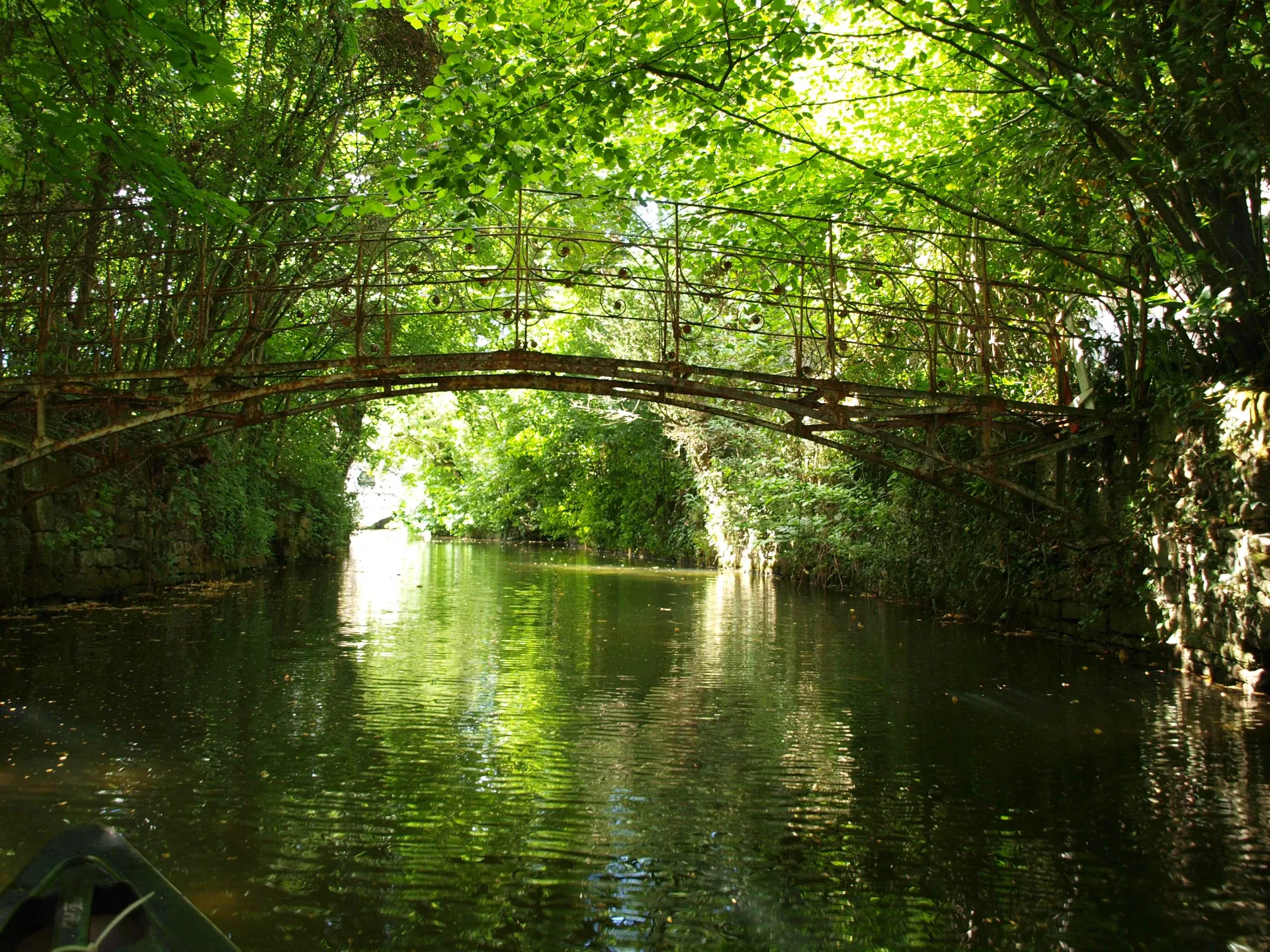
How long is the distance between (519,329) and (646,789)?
7.70 meters

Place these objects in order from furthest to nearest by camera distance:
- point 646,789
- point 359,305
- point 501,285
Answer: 1. point 501,285
2. point 359,305
3. point 646,789

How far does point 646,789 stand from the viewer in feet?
15.8

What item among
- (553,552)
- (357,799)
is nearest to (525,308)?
(357,799)

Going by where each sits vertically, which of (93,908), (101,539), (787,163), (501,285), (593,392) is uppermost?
(787,163)

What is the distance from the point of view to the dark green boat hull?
2143 mm

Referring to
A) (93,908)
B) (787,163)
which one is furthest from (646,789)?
(787,163)

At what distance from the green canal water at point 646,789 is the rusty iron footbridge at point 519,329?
230cm

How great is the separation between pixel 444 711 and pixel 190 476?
32.6 ft

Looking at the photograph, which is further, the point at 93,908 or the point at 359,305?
the point at 359,305

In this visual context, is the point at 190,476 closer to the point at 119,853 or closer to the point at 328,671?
the point at 328,671

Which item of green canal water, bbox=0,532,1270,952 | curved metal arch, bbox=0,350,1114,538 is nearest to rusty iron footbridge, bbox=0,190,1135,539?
curved metal arch, bbox=0,350,1114,538

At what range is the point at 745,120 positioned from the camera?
9406 mm

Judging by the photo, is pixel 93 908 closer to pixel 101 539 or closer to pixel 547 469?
pixel 101 539

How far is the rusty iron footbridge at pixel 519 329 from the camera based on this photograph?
8359 mm
